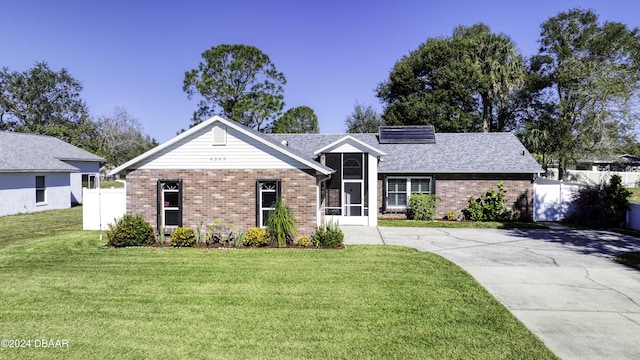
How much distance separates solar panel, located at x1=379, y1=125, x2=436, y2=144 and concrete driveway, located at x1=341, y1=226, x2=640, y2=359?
7.78 metres

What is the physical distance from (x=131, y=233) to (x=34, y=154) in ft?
58.4

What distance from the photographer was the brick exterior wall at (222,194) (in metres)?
13.9

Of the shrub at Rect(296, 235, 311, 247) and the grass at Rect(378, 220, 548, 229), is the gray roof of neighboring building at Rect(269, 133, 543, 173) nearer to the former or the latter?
the grass at Rect(378, 220, 548, 229)

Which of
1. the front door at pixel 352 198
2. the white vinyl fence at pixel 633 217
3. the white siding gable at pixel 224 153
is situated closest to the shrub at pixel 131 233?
the white siding gable at pixel 224 153

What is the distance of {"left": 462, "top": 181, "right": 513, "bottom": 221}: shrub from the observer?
2000 centimetres

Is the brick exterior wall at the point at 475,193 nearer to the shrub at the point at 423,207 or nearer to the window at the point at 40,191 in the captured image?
the shrub at the point at 423,207

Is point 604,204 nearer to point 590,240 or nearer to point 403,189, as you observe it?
point 590,240

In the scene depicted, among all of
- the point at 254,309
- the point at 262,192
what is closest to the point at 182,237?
the point at 262,192

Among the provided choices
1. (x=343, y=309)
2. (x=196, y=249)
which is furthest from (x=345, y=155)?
(x=343, y=309)

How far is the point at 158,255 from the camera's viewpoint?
12.0 meters

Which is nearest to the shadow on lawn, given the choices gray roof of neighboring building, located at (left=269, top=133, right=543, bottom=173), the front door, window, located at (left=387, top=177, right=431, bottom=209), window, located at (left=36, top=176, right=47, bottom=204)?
gray roof of neighboring building, located at (left=269, top=133, right=543, bottom=173)

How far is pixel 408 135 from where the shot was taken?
24.4 meters

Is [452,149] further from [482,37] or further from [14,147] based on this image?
[14,147]

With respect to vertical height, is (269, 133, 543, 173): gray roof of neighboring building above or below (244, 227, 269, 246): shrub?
above
